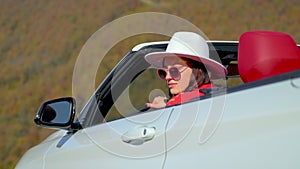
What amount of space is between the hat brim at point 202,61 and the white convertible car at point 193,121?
67 mm

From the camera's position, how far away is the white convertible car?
75.3 inches

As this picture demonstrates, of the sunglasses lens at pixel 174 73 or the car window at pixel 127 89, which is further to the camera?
the car window at pixel 127 89

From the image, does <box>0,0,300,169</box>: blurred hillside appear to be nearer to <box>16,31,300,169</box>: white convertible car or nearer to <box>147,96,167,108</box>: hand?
<box>16,31,300,169</box>: white convertible car

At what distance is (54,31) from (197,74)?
39.2 meters

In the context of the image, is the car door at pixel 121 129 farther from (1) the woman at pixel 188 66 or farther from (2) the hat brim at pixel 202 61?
(1) the woman at pixel 188 66

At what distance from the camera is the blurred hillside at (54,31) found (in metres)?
23.5

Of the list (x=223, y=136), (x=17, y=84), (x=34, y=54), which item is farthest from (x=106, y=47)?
(x=34, y=54)

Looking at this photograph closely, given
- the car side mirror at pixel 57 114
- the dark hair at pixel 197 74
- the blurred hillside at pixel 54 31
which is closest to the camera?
the dark hair at pixel 197 74

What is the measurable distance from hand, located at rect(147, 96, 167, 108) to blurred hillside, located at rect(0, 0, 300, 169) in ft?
46.7

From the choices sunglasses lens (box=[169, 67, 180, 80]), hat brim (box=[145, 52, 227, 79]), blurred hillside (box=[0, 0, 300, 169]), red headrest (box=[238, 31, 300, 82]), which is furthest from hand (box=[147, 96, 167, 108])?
blurred hillside (box=[0, 0, 300, 169])

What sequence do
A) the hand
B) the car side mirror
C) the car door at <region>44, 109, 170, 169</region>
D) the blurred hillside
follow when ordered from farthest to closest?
1. the blurred hillside
2. the car side mirror
3. the hand
4. the car door at <region>44, 109, 170, 169</region>

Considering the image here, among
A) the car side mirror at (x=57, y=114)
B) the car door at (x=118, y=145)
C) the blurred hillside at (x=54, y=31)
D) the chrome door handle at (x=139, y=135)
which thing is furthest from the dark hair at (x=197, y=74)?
the blurred hillside at (x=54, y=31)

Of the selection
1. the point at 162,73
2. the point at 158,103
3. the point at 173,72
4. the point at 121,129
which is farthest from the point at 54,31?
the point at 121,129

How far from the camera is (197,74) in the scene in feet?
10.0
